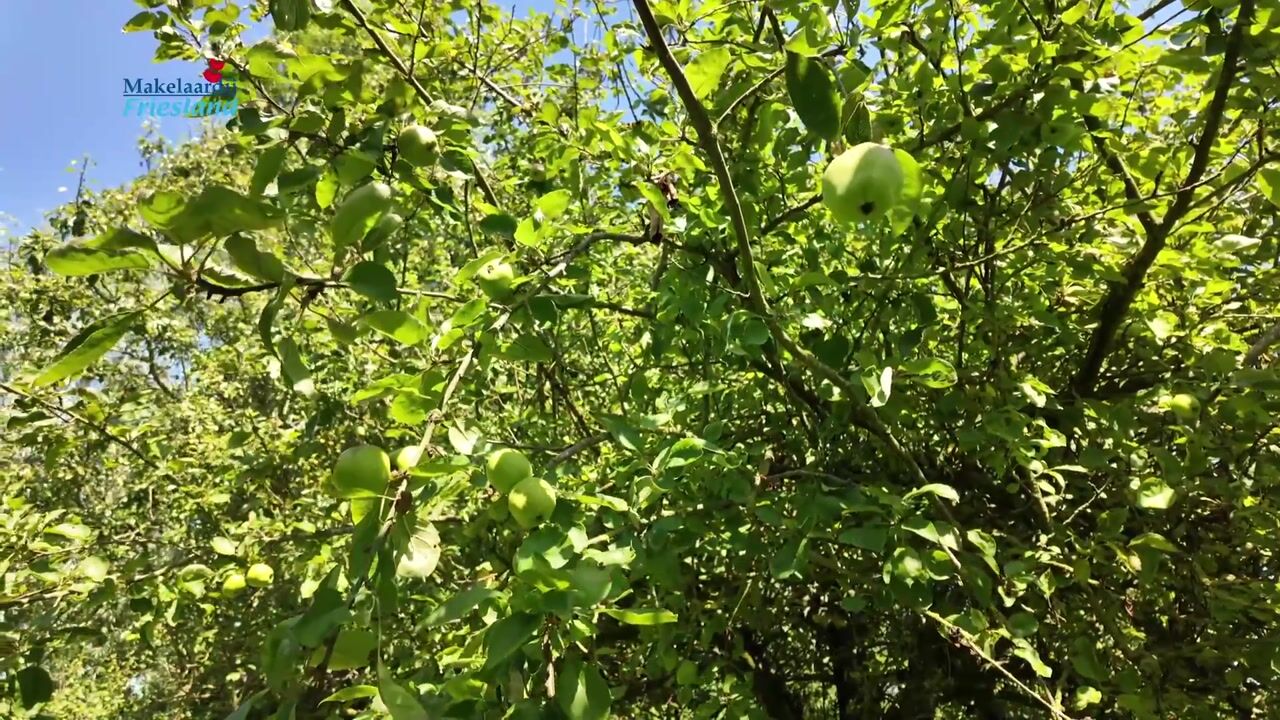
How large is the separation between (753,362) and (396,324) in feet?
3.09

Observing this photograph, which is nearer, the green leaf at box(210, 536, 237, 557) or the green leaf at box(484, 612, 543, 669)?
the green leaf at box(484, 612, 543, 669)

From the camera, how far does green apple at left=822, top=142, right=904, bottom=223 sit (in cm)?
66

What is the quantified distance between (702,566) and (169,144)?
853 centimetres

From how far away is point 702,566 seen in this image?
8.00 feet

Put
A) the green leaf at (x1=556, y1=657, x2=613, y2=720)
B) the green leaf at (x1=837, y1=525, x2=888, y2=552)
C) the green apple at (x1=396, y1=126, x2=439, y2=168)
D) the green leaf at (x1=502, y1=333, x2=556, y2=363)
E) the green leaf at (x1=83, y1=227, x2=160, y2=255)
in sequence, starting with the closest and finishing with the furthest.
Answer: the green leaf at (x1=83, y1=227, x2=160, y2=255)
the green leaf at (x1=556, y1=657, x2=613, y2=720)
the green apple at (x1=396, y1=126, x2=439, y2=168)
the green leaf at (x1=502, y1=333, x2=556, y2=363)
the green leaf at (x1=837, y1=525, x2=888, y2=552)

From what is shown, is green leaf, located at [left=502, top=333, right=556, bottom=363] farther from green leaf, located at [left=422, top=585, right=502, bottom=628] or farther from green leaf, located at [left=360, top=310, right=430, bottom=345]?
green leaf, located at [left=422, top=585, right=502, bottom=628]

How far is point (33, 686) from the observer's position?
3.45ft

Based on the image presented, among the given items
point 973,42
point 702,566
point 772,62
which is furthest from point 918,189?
point 702,566

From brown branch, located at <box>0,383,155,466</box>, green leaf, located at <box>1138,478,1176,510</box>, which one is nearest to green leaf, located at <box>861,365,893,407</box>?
green leaf, located at <box>1138,478,1176,510</box>

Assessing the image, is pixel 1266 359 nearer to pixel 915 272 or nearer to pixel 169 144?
pixel 915 272

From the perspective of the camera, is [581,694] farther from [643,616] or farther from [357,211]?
[357,211]

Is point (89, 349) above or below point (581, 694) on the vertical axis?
above

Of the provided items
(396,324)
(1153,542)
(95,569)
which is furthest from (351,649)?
(1153,542)

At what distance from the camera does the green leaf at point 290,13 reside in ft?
2.43
